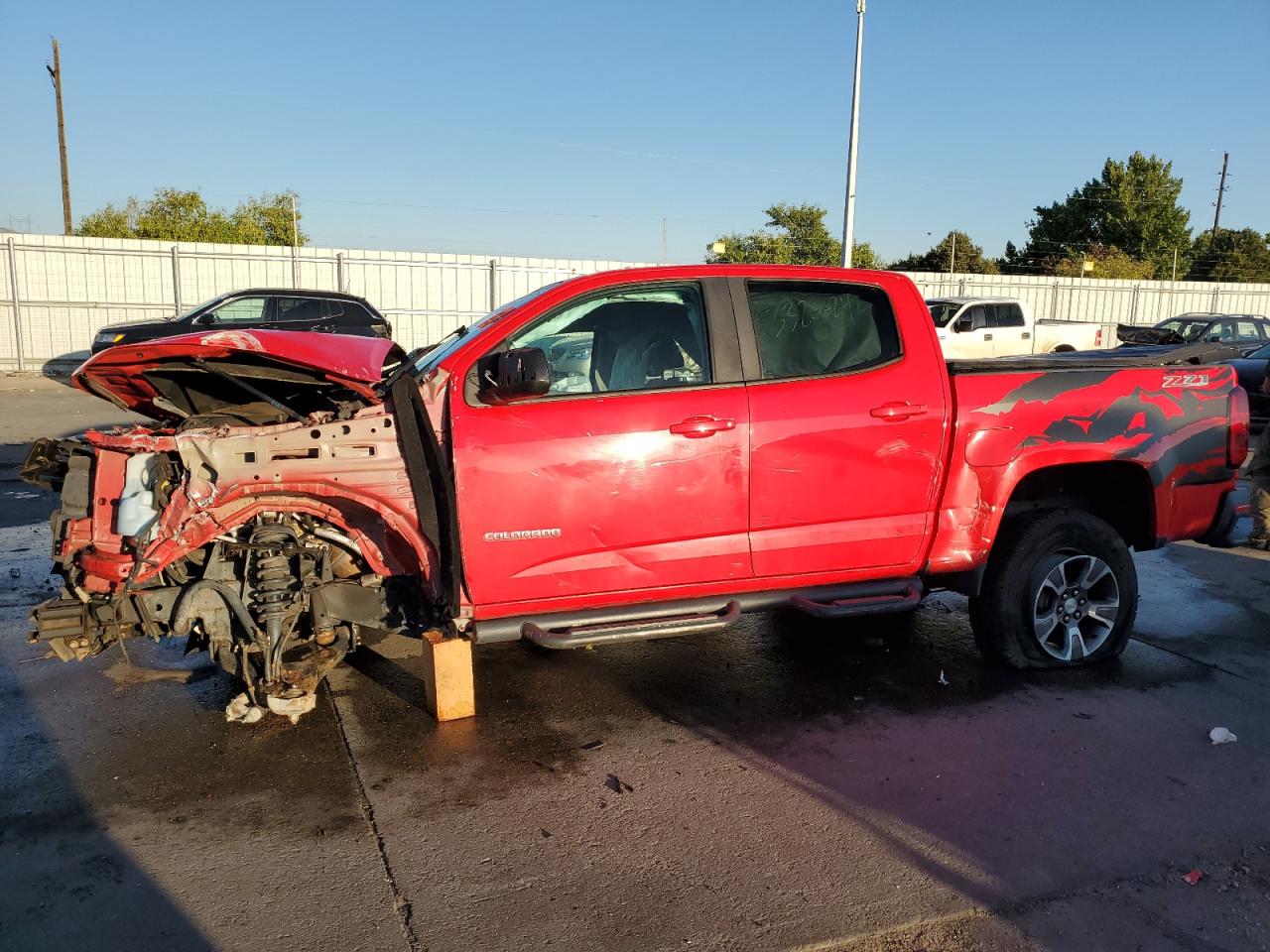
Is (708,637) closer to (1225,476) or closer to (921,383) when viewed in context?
(921,383)

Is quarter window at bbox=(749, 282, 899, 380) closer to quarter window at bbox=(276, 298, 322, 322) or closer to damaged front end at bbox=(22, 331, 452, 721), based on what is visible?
damaged front end at bbox=(22, 331, 452, 721)

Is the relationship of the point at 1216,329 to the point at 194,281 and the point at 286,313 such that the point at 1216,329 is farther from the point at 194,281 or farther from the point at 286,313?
the point at 194,281

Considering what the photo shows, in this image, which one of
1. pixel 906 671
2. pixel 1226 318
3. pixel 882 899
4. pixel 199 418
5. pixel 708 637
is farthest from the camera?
pixel 1226 318

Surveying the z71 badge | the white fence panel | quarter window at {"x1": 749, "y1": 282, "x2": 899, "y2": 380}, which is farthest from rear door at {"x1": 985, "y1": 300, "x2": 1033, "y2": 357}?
quarter window at {"x1": 749, "y1": 282, "x2": 899, "y2": 380}

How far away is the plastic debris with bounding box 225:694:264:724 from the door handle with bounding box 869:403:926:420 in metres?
3.06

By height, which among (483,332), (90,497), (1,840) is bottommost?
(1,840)

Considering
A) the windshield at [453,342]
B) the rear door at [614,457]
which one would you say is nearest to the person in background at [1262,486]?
the rear door at [614,457]

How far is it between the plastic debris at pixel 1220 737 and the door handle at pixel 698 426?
252cm

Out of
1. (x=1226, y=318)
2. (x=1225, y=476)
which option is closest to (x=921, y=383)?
(x=1225, y=476)

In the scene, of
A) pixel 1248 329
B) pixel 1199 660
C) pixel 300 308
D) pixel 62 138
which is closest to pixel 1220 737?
pixel 1199 660

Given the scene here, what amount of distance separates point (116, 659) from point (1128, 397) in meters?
5.35

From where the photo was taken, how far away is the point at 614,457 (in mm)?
3996

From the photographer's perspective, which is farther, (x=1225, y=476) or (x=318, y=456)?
(x=1225, y=476)

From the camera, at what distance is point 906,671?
500cm
